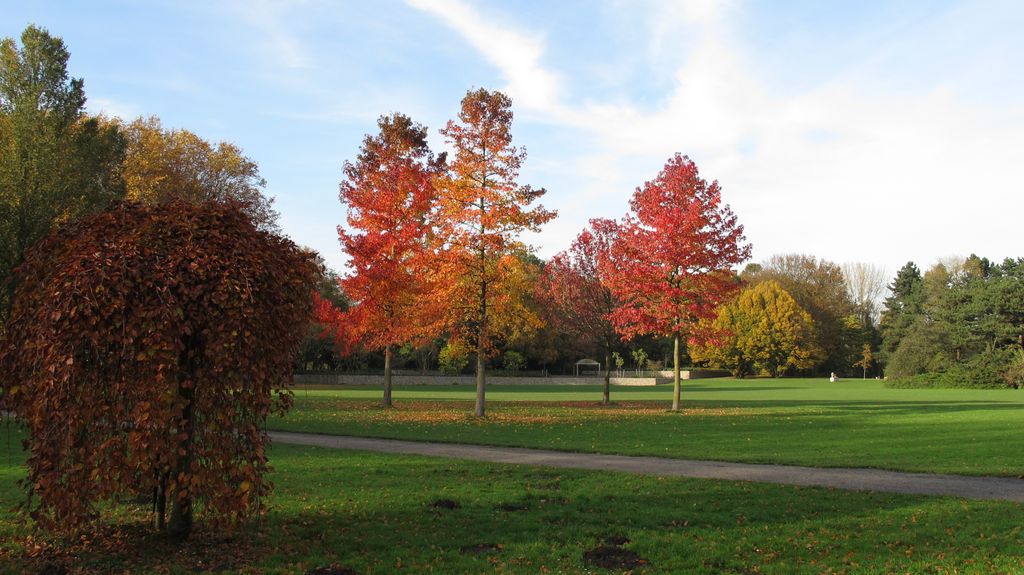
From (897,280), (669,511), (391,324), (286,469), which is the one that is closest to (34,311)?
(286,469)

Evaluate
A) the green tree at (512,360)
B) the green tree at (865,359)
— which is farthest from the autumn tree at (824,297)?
the green tree at (512,360)

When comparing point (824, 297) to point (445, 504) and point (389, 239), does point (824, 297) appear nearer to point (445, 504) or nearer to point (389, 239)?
point (389, 239)

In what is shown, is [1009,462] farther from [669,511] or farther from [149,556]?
[149,556]

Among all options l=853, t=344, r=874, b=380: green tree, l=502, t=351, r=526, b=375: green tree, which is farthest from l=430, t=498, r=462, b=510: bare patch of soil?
l=853, t=344, r=874, b=380: green tree

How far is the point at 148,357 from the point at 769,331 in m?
83.0

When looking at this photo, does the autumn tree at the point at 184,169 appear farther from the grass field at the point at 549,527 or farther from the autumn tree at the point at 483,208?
the grass field at the point at 549,527

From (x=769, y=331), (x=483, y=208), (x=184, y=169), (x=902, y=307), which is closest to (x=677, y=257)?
(x=483, y=208)

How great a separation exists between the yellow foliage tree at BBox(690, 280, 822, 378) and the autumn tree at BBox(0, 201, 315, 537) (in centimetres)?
7775

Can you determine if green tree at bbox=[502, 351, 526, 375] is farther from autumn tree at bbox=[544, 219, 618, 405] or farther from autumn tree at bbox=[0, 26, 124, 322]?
autumn tree at bbox=[0, 26, 124, 322]

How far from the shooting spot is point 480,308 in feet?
79.7

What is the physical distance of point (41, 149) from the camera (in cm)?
2392

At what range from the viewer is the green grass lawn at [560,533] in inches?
264

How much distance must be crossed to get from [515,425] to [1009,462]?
11989 mm

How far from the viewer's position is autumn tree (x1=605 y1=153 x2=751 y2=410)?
2631 cm
